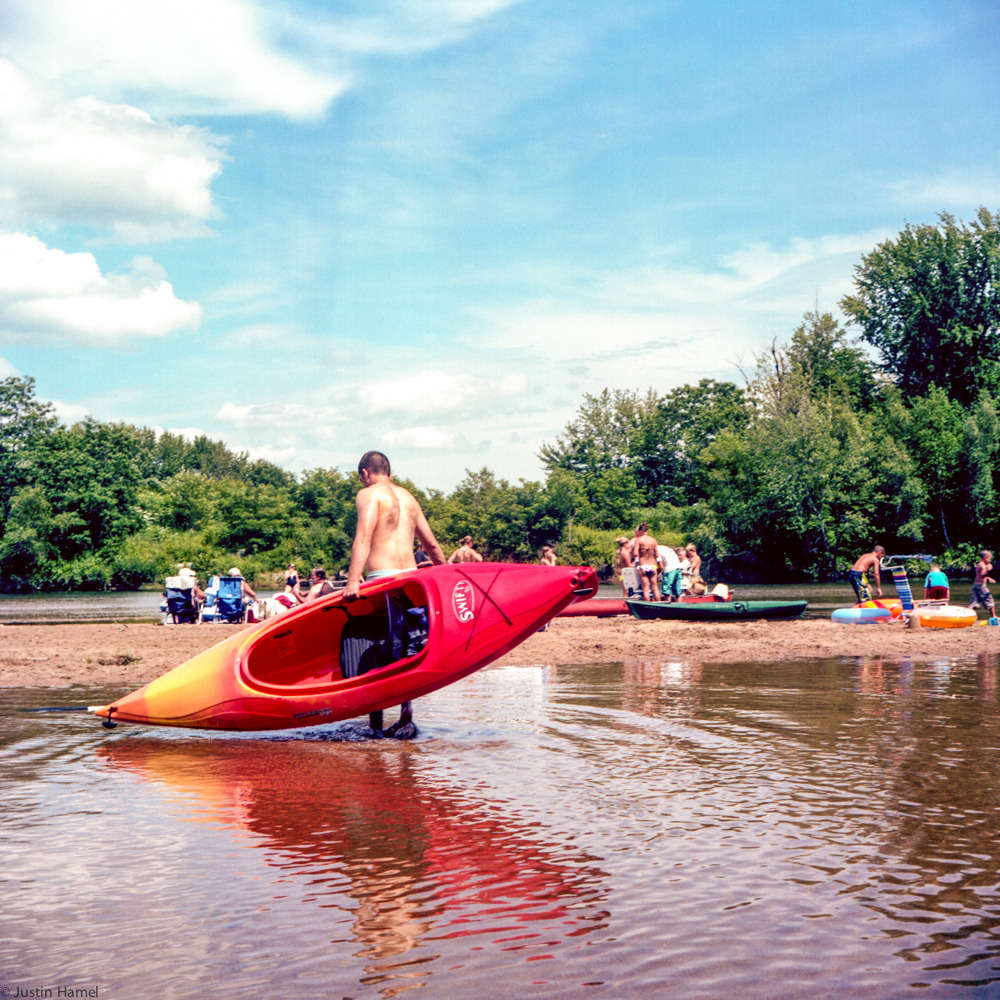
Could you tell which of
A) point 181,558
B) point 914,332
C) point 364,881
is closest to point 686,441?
point 914,332

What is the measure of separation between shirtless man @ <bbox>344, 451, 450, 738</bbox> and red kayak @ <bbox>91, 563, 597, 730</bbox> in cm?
18

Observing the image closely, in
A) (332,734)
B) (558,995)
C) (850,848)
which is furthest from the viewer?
(332,734)

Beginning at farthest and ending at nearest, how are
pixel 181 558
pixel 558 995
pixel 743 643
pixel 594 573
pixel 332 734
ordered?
pixel 181 558 < pixel 743 643 < pixel 332 734 < pixel 594 573 < pixel 558 995

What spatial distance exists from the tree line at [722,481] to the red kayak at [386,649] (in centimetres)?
4121

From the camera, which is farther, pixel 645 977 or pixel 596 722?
pixel 596 722

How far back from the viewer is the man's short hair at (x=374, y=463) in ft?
24.7

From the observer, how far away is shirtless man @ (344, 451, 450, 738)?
7250 millimetres

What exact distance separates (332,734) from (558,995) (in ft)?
17.5

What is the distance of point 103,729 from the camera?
330 inches

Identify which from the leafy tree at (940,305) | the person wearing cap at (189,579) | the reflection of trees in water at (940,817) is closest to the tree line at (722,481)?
the leafy tree at (940,305)

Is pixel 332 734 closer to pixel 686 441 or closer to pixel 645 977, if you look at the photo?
pixel 645 977

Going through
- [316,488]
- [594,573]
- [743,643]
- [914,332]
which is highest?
[914,332]

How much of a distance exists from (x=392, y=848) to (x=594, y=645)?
10608 millimetres

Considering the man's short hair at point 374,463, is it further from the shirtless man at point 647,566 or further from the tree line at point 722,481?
the tree line at point 722,481
